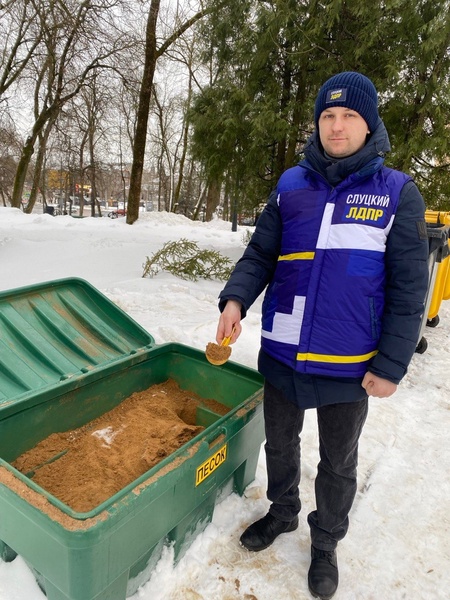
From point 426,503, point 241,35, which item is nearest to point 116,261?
point 241,35

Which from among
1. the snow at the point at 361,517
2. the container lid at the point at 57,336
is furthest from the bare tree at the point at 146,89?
the container lid at the point at 57,336

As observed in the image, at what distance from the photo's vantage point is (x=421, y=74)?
641 cm

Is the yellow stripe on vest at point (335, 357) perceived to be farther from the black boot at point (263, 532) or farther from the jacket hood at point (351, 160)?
the black boot at point (263, 532)

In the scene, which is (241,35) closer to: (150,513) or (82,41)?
(82,41)

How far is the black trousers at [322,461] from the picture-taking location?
5.57 ft

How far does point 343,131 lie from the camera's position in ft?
5.16

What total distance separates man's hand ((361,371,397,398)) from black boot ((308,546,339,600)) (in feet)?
2.81

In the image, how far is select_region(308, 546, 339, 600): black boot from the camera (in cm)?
181

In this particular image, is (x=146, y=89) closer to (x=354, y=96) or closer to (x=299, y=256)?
(x=354, y=96)

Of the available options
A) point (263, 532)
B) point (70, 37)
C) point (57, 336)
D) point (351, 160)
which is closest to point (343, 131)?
point (351, 160)

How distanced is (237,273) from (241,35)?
283 inches

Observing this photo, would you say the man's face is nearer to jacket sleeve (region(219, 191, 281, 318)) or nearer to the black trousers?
jacket sleeve (region(219, 191, 281, 318))

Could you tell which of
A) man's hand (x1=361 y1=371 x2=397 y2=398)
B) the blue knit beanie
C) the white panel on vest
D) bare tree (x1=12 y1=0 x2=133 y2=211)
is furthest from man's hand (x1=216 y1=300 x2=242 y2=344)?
bare tree (x1=12 y1=0 x2=133 y2=211)

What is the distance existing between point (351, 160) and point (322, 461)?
1.21 metres
